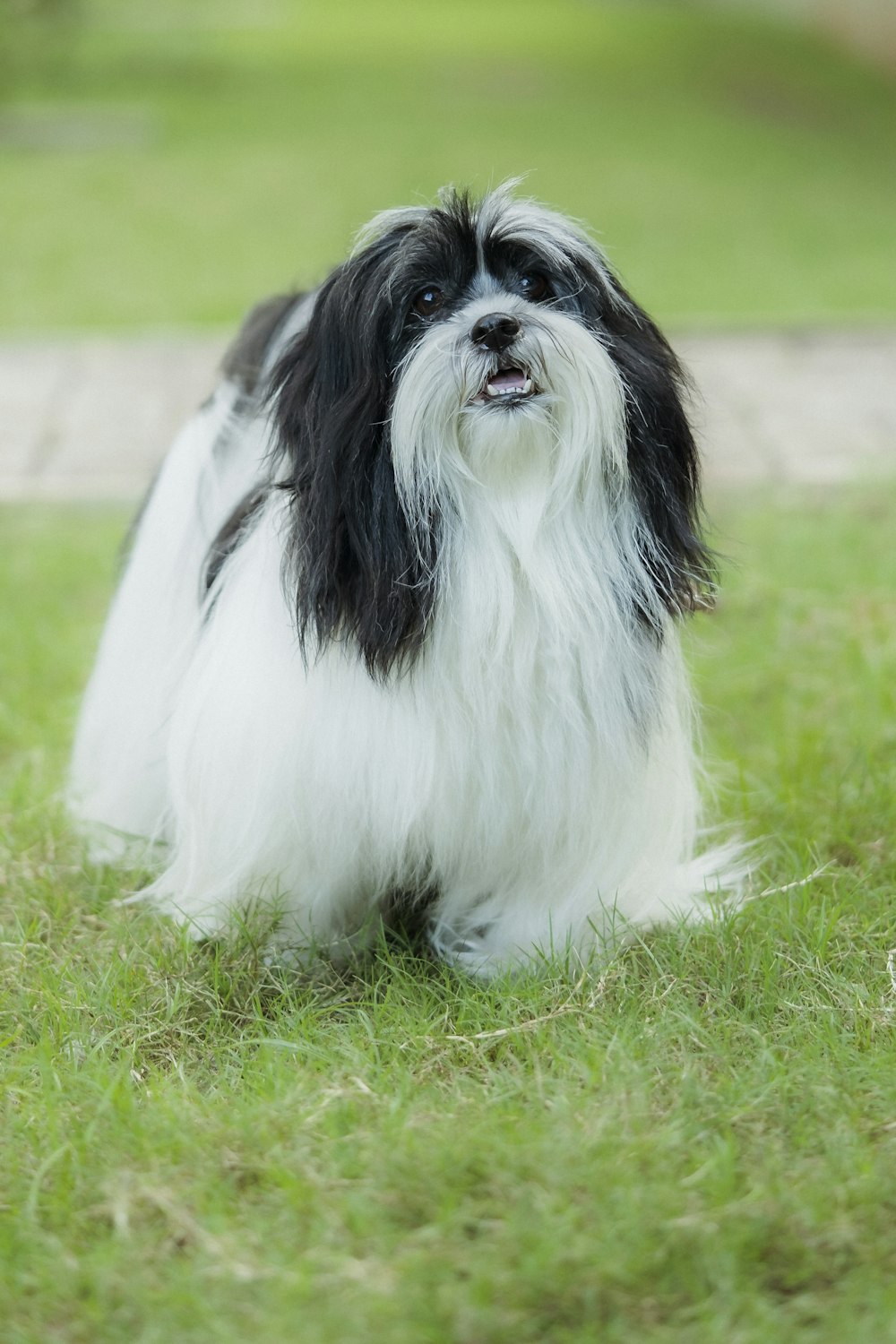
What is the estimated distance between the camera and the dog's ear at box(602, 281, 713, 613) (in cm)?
187

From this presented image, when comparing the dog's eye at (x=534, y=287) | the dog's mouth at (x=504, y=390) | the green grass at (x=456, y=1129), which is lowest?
the green grass at (x=456, y=1129)

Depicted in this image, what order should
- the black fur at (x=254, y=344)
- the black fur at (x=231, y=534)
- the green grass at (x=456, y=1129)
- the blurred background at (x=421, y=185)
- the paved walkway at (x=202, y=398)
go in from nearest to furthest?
the green grass at (x=456, y=1129), the black fur at (x=231, y=534), the black fur at (x=254, y=344), the paved walkway at (x=202, y=398), the blurred background at (x=421, y=185)

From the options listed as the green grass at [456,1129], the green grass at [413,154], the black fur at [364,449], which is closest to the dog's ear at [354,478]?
the black fur at [364,449]

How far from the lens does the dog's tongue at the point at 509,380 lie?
5.93 feet

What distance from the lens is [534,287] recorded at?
185 centimetres

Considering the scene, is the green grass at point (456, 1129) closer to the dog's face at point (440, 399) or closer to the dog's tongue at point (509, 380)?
the dog's face at point (440, 399)

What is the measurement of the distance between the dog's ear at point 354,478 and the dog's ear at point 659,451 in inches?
11.1

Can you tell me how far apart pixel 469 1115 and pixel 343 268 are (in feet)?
3.38

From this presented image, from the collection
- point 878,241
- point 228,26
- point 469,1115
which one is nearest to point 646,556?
point 469,1115

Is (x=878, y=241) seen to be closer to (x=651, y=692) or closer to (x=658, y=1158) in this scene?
(x=651, y=692)

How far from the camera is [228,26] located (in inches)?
704

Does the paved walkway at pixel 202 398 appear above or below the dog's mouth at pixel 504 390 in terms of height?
below

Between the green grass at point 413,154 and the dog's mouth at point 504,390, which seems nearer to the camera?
the dog's mouth at point 504,390

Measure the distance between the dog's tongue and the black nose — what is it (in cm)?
3
